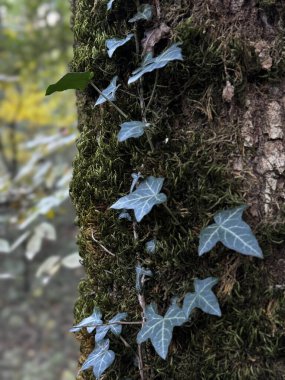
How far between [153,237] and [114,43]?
0.53 m

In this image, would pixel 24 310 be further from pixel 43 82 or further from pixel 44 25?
pixel 44 25

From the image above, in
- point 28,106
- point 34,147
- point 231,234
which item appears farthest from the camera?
point 34,147

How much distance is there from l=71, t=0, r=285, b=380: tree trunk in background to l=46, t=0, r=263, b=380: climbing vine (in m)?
0.02

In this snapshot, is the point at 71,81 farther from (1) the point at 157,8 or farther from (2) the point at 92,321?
(2) the point at 92,321

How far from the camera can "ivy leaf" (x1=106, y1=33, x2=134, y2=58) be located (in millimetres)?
1092

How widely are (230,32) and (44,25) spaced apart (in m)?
5.41

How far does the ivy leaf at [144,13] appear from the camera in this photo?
1.08m

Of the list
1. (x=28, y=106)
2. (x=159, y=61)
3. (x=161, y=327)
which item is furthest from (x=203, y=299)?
(x=28, y=106)

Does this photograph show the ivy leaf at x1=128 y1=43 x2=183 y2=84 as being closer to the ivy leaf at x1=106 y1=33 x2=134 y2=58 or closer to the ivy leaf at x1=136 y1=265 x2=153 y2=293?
the ivy leaf at x1=106 y1=33 x2=134 y2=58

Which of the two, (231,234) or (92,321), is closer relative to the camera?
(231,234)

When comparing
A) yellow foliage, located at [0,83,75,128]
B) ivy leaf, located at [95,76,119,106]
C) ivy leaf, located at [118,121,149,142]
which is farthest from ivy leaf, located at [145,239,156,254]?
yellow foliage, located at [0,83,75,128]

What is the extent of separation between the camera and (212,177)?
1012mm

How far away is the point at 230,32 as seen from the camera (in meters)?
1.01

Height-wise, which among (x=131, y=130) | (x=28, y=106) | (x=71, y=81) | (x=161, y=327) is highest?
(x=71, y=81)
